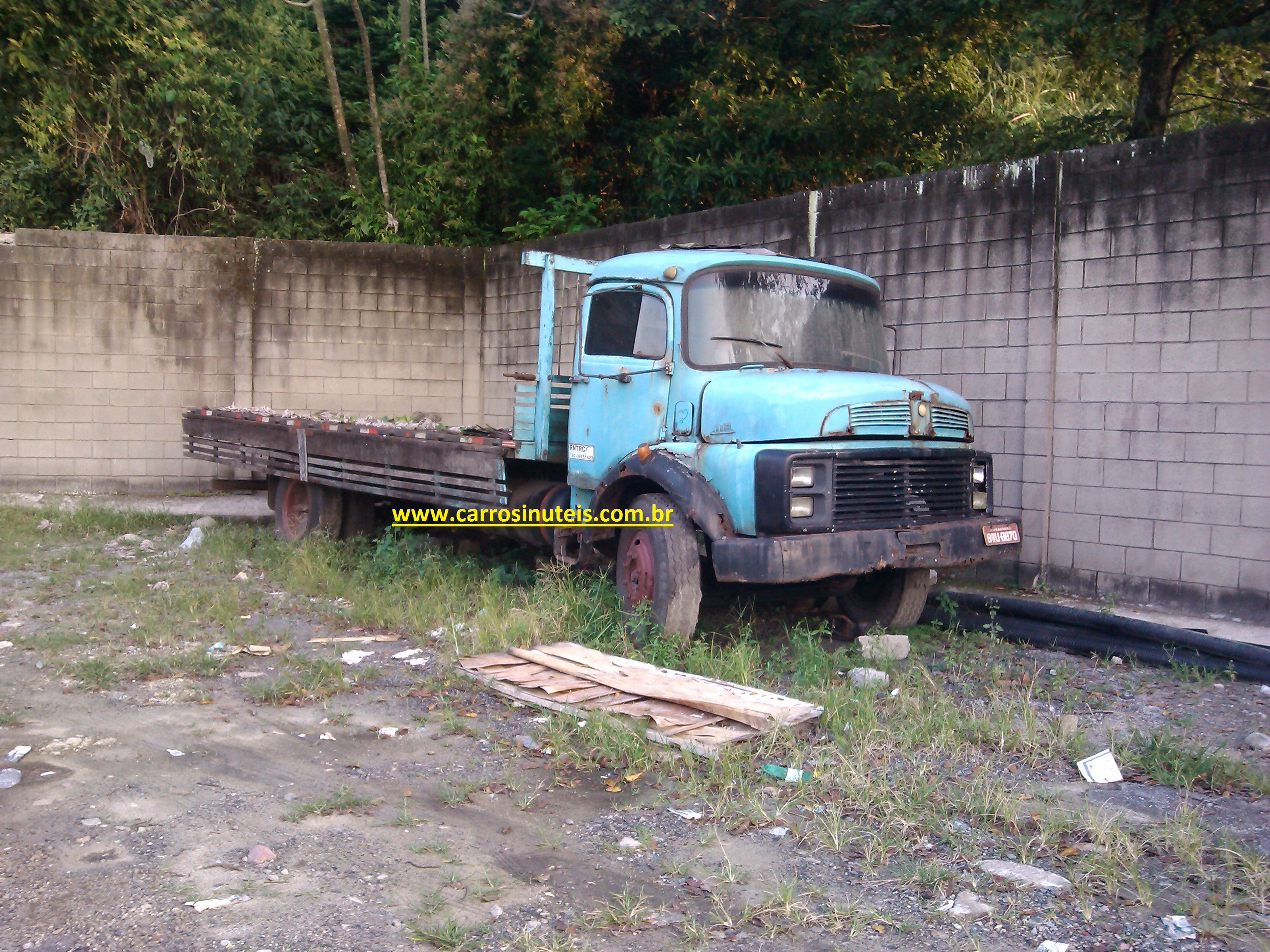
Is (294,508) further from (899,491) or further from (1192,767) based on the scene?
(1192,767)

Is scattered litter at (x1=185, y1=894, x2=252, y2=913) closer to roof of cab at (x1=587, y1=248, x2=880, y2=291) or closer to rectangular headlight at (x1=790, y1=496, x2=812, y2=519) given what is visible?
rectangular headlight at (x1=790, y1=496, x2=812, y2=519)

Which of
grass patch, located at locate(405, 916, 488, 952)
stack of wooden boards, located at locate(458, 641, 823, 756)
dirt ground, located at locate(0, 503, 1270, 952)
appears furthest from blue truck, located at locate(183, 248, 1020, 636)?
grass patch, located at locate(405, 916, 488, 952)

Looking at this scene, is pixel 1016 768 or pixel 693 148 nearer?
pixel 1016 768

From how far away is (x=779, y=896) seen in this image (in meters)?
3.34

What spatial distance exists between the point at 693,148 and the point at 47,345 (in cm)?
801

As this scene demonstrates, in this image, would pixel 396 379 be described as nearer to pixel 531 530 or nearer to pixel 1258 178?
pixel 531 530

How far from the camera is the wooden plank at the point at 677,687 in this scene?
15.9ft

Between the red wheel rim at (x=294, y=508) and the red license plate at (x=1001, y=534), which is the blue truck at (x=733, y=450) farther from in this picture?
the red wheel rim at (x=294, y=508)

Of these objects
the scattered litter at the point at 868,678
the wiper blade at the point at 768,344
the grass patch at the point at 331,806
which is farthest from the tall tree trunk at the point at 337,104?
the grass patch at the point at 331,806

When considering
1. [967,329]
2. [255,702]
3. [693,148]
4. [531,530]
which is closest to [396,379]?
[693,148]

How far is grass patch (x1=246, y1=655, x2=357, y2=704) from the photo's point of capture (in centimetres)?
545

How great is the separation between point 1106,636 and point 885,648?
4.79 ft

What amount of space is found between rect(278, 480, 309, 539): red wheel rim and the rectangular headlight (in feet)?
18.9

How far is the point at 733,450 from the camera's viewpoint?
5789mm
